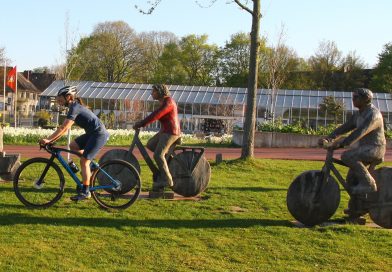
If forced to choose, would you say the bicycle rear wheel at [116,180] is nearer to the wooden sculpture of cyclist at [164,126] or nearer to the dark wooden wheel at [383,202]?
the wooden sculpture of cyclist at [164,126]

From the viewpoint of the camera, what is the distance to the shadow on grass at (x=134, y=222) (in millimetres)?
6577

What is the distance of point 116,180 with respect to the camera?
7484 mm

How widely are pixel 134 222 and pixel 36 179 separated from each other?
164cm

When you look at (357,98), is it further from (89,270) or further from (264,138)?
(264,138)

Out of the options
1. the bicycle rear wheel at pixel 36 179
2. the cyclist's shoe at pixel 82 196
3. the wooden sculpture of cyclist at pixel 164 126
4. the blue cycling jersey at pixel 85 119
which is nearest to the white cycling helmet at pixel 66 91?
the blue cycling jersey at pixel 85 119

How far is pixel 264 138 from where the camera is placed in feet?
80.4

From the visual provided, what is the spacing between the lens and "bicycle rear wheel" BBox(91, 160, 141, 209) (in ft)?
24.6

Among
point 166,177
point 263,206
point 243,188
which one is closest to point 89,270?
point 166,177

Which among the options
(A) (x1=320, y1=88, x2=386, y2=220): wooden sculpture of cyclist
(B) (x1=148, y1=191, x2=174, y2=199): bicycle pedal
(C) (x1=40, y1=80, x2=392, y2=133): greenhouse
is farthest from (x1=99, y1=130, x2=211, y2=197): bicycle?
(C) (x1=40, y1=80, x2=392, y2=133): greenhouse

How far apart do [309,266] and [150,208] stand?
9.80 feet

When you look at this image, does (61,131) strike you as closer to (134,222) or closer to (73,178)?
(73,178)

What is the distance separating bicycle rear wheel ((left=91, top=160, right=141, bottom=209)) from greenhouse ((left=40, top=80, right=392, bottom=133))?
33162 millimetres

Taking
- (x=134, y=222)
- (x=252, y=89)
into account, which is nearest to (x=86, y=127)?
(x=134, y=222)

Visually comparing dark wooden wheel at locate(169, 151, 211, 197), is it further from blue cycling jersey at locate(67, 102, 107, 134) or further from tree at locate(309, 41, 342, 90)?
tree at locate(309, 41, 342, 90)
